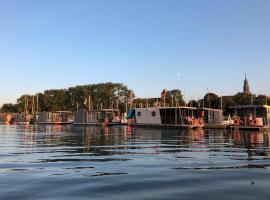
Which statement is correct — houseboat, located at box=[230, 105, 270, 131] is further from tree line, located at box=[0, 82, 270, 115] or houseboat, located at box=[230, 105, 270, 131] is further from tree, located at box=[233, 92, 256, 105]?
tree line, located at box=[0, 82, 270, 115]

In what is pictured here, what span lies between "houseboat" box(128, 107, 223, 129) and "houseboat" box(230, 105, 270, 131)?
4.76 m

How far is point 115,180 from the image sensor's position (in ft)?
36.7

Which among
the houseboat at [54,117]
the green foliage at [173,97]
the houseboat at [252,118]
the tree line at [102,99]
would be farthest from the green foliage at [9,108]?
Result: the houseboat at [252,118]

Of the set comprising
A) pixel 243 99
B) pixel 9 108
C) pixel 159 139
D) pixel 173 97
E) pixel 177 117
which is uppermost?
pixel 173 97

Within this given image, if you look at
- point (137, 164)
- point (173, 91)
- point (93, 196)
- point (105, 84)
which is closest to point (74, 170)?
point (137, 164)

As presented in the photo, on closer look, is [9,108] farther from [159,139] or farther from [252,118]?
[159,139]

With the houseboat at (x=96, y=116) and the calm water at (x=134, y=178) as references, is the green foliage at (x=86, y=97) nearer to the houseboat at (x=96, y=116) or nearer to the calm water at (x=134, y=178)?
the houseboat at (x=96, y=116)

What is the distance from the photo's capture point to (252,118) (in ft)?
200

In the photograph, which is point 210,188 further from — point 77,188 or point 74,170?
point 74,170

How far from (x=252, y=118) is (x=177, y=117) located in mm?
13432

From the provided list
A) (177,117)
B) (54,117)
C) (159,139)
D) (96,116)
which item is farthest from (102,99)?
(159,139)

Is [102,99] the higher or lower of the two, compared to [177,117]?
higher

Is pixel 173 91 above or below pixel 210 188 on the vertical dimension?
above

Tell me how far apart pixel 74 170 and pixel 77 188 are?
3.42 metres
